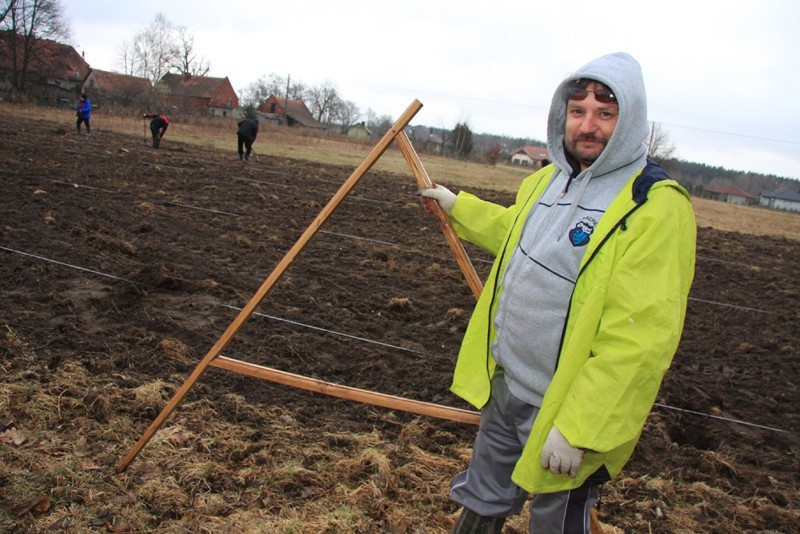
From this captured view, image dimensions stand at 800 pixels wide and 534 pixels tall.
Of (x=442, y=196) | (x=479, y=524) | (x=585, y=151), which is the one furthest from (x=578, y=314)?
(x=442, y=196)

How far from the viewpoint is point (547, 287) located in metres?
1.84

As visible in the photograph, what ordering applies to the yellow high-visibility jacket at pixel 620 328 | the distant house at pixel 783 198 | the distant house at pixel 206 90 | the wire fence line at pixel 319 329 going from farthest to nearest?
the distant house at pixel 783 198 < the distant house at pixel 206 90 < the wire fence line at pixel 319 329 < the yellow high-visibility jacket at pixel 620 328

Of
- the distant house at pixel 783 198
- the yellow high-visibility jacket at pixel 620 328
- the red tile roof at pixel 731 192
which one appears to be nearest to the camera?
the yellow high-visibility jacket at pixel 620 328

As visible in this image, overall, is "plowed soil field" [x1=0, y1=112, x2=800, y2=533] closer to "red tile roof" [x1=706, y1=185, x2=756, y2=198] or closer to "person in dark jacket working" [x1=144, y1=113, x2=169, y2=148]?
"person in dark jacket working" [x1=144, y1=113, x2=169, y2=148]

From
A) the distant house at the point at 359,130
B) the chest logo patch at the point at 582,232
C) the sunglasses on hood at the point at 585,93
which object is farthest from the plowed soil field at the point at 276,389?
the distant house at the point at 359,130

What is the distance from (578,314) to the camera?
5.71 feet

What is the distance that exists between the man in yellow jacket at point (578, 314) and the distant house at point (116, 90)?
135 ft

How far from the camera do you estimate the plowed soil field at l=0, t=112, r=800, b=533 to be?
2812 millimetres

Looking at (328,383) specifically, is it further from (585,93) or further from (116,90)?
(116,90)

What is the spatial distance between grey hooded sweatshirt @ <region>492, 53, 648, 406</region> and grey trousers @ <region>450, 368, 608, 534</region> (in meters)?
0.08

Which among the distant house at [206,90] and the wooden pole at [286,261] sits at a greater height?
the distant house at [206,90]

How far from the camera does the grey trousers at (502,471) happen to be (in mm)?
1872

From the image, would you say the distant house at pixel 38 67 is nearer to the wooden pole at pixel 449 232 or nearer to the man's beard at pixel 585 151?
the wooden pole at pixel 449 232

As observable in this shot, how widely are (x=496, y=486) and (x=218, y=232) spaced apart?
631cm
